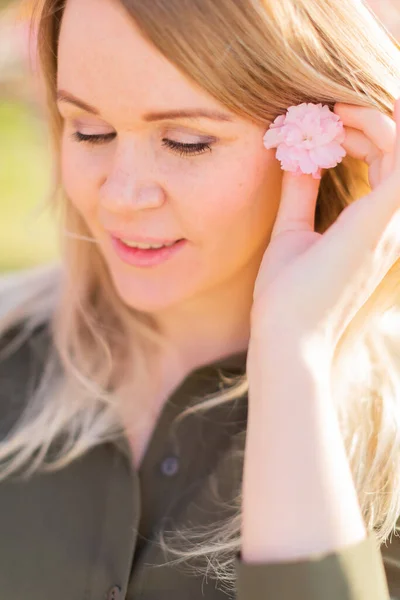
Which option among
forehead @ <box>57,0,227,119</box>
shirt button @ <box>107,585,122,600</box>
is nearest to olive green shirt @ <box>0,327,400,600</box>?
shirt button @ <box>107,585,122,600</box>

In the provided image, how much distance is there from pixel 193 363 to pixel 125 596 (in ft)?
2.08

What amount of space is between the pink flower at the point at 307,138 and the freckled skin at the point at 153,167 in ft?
0.14

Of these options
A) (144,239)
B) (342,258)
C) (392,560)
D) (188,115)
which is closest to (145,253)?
(144,239)

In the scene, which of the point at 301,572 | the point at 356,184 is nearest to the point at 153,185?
the point at 356,184

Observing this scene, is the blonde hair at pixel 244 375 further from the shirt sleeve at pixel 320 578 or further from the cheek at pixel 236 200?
the shirt sleeve at pixel 320 578

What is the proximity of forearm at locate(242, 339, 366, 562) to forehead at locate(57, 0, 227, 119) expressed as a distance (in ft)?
1.84

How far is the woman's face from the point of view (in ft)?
6.29

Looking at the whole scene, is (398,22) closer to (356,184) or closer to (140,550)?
(356,184)

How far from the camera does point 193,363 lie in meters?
2.44

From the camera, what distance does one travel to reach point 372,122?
2.01 metres

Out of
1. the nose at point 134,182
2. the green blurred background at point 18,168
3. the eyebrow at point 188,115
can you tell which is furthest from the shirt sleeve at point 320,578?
the green blurred background at point 18,168

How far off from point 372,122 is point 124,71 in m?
0.55

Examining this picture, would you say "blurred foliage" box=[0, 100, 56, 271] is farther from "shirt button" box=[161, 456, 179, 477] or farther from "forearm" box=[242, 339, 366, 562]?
"forearm" box=[242, 339, 366, 562]

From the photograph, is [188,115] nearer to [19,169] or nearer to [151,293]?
[151,293]
